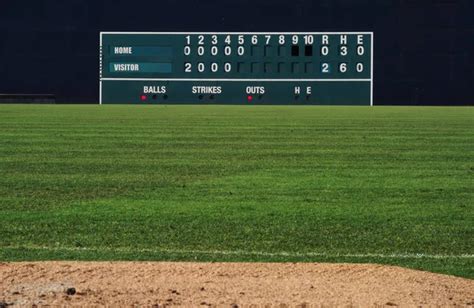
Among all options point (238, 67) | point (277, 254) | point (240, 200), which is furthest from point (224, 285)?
point (238, 67)

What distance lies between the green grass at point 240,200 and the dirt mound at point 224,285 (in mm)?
355

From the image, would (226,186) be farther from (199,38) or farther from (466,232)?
(199,38)

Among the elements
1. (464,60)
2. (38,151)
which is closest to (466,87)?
(464,60)

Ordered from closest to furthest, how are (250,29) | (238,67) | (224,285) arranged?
(224,285), (238,67), (250,29)

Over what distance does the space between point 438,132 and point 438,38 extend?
14764mm

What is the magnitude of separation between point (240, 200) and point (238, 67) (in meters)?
22.9

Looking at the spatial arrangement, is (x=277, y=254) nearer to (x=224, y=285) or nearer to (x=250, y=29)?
(x=224, y=285)

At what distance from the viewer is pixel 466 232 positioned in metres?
4.99

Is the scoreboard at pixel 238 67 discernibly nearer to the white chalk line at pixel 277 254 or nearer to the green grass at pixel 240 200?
the green grass at pixel 240 200

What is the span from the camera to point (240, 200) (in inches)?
248

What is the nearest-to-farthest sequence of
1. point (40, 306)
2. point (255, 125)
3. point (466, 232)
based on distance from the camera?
point (40, 306) → point (466, 232) → point (255, 125)

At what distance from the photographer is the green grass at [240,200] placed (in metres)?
4.46

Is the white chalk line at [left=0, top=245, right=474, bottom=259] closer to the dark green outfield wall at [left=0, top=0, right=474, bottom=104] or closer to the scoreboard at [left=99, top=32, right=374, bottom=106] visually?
the scoreboard at [left=99, top=32, right=374, bottom=106]

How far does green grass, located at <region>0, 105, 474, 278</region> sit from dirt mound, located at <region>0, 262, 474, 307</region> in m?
0.35
